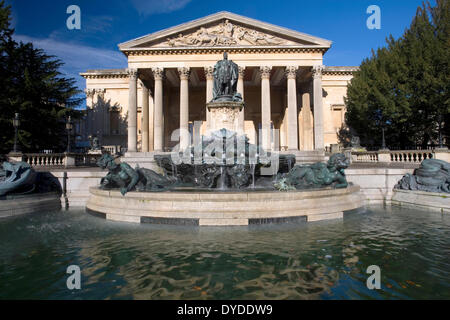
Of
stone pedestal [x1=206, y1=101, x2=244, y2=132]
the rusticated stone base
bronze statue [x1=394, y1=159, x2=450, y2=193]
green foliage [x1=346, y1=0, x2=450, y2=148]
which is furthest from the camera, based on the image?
green foliage [x1=346, y1=0, x2=450, y2=148]

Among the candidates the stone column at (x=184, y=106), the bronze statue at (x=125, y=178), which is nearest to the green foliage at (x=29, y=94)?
the stone column at (x=184, y=106)

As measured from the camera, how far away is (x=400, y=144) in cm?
3009

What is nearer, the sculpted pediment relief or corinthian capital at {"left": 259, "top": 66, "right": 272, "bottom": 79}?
corinthian capital at {"left": 259, "top": 66, "right": 272, "bottom": 79}

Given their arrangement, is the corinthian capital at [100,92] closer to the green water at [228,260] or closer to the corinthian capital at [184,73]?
the corinthian capital at [184,73]

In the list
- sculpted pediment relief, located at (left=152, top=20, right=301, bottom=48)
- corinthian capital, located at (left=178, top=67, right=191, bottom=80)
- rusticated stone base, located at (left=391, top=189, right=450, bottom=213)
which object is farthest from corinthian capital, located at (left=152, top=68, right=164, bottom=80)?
rusticated stone base, located at (left=391, top=189, right=450, bottom=213)

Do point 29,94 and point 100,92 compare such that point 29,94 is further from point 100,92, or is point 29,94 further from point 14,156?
point 100,92

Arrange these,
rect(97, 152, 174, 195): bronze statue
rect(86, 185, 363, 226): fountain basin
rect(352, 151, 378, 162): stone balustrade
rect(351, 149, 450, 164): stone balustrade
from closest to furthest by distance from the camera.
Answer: rect(86, 185, 363, 226): fountain basin < rect(97, 152, 174, 195): bronze statue < rect(351, 149, 450, 164): stone balustrade < rect(352, 151, 378, 162): stone balustrade

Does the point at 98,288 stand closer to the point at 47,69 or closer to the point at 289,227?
the point at 289,227

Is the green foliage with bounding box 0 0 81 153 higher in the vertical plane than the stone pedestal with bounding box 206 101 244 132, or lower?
higher

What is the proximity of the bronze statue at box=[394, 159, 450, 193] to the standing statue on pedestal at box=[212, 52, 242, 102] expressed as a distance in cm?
828

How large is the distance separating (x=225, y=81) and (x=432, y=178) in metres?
9.57

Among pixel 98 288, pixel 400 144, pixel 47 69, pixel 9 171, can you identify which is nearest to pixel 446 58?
pixel 400 144

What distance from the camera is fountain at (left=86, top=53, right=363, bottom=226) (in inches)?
290

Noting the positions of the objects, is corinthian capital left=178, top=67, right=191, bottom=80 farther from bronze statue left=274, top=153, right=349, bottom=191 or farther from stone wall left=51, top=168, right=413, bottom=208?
bronze statue left=274, top=153, right=349, bottom=191
